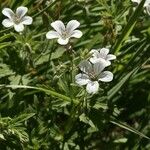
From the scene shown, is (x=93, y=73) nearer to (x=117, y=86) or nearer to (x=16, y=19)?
(x=117, y=86)

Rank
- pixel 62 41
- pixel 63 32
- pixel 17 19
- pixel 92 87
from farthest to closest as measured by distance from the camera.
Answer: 1. pixel 17 19
2. pixel 63 32
3. pixel 62 41
4. pixel 92 87

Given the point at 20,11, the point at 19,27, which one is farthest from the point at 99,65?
the point at 20,11

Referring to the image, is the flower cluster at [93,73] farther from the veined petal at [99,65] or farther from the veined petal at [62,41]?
the veined petal at [62,41]

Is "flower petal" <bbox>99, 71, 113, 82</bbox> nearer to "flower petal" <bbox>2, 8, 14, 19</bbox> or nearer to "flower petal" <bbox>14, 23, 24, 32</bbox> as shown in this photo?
"flower petal" <bbox>14, 23, 24, 32</bbox>

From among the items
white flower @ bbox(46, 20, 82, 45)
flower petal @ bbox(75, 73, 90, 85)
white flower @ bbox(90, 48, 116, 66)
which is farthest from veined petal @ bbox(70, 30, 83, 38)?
flower petal @ bbox(75, 73, 90, 85)

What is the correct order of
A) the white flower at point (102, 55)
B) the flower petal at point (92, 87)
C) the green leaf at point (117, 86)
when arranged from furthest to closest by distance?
the green leaf at point (117, 86)
the white flower at point (102, 55)
the flower petal at point (92, 87)

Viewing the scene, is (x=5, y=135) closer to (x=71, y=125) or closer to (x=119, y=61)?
(x=71, y=125)

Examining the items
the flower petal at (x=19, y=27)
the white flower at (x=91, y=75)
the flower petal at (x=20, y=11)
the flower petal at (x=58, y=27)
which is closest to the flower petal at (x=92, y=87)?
the white flower at (x=91, y=75)
